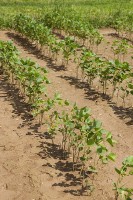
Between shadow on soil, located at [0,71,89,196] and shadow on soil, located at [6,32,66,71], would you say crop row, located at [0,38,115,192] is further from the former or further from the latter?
shadow on soil, located at [6,32,66,71]

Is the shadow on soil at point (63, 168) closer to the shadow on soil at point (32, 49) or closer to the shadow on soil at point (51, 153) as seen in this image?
the shadow on soil at point (51, 153)

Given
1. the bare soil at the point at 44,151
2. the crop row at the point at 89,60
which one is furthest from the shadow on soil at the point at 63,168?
the crop row at the point at 89,60

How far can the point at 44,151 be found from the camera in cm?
607

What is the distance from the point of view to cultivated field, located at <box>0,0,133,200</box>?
516 centimetres

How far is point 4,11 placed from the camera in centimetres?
1634

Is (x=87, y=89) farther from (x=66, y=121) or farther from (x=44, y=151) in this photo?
(x=66, y=121)

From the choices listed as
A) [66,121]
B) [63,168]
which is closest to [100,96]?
[66,121]

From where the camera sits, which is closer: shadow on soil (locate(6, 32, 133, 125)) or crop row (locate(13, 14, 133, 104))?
shadow on soil (locate(6, 32, 133, 125))

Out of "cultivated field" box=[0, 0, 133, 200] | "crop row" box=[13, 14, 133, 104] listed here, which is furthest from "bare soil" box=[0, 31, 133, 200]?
"crop row" box=[13, 14, 133, 104]

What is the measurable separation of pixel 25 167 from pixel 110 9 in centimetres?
1372

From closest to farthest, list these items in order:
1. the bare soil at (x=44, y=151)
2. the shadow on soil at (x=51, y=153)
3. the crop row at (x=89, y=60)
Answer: the bare soil at (x=44, y=151)
the shadow on soil at (x=51, y=153)
the crop row at (x=89, y=60)

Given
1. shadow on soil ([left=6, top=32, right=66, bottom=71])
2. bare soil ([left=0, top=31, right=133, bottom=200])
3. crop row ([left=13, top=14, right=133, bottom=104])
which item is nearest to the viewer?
bare soil ([left=0, top=31, right=133, bottom=200])

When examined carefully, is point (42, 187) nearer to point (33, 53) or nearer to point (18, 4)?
point (33, 53)

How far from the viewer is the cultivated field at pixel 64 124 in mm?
5156
